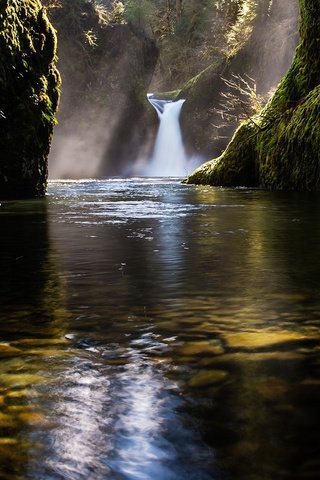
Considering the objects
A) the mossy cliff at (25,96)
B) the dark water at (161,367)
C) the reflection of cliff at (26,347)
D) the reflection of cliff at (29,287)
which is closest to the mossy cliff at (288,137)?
the mossy cliff at (25,96)

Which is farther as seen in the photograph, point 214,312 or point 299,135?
point 299,135

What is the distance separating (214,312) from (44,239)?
3055mm

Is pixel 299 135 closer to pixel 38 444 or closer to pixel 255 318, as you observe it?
pixel 255 318

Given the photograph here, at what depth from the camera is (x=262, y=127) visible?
15.0m

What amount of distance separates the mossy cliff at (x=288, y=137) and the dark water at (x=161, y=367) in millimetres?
9021

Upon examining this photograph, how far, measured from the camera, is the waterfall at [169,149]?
120 ft

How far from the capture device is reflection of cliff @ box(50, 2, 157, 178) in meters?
40.2

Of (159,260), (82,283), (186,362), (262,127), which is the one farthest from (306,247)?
(262,127)

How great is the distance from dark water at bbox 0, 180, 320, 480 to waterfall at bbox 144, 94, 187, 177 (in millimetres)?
32088

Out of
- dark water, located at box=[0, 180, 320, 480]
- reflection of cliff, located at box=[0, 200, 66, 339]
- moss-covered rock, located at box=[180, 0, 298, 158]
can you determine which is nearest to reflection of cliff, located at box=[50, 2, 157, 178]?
moss-covered rock, located at box=[180, 0, 298, 158]

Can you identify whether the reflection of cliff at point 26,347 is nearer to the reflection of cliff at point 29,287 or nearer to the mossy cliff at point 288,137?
the reflection of cliff at point 29,287

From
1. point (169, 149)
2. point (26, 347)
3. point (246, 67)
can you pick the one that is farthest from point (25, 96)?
point (169, 149)

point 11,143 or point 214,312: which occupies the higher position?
point 11,143

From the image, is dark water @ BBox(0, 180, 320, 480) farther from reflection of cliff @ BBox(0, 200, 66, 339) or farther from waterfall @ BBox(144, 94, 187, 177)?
waterfall @ BBox(144, 94, 187, 177)
